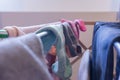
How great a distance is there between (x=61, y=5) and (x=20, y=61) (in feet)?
3.10

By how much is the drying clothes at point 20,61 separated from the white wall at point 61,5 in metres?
0.87

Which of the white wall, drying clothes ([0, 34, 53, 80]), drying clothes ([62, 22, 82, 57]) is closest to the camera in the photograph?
drying clothes ([0, 34, 53, 80])

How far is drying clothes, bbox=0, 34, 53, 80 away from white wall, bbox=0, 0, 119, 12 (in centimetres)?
87

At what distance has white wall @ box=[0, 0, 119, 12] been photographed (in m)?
1.25

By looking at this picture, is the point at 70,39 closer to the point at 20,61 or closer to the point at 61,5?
the point at 20,61

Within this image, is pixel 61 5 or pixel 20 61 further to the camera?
pixel 61 5

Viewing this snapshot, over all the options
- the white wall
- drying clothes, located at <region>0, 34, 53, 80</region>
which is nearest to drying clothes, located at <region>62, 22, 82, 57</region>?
drying clothes, located at <region>0, 34, 53, 80</region>

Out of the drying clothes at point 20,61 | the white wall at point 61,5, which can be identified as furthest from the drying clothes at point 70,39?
the white wall at point 61,5

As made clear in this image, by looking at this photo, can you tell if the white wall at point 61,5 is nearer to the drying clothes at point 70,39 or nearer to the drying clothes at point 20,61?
the drying clothes at point 70,39

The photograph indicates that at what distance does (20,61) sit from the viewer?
34 centimetres

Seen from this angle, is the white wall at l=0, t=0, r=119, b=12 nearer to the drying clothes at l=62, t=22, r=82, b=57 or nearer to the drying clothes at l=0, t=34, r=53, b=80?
the drying clothes at l=62, t=22, r=82, b=57

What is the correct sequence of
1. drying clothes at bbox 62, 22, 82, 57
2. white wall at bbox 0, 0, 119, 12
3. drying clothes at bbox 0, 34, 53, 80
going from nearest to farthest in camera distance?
1. drying clothes at bbox 0, 34, 53, 80
2. drying clothes at bbox 62, 22, 82, 57
3. white wall at bbox 0, 0, 119, 12

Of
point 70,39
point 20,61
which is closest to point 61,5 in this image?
point 70,39

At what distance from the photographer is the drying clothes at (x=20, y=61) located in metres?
0.31
